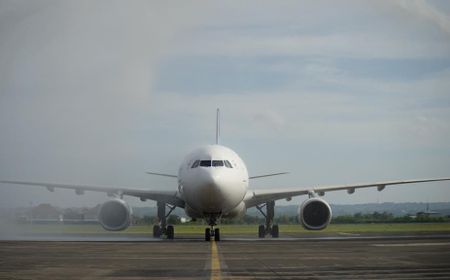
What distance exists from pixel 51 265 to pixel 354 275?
7.52m

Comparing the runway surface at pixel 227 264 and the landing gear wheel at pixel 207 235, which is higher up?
the landing gear wheel at pixel 207 235

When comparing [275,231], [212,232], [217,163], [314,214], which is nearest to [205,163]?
[217,163]

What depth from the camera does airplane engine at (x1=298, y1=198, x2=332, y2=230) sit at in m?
36.8

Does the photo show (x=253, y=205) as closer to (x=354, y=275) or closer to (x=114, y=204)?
(x=114, y=204)

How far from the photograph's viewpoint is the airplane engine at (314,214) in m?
36.8

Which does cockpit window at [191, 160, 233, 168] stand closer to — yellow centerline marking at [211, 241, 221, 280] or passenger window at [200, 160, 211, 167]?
passenger window at [200, 160, 211, 167]

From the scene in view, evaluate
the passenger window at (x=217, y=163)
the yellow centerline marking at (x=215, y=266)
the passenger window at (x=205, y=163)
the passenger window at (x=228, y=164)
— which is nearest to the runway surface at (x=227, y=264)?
the yellow centerline marking at (x=215, y=266)

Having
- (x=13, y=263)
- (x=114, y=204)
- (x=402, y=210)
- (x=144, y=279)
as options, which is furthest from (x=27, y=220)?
(x=402, y=210)

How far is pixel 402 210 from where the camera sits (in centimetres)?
10338

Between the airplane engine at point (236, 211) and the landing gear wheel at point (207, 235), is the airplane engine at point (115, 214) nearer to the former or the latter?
the landing gear wheel at point (207, 235)

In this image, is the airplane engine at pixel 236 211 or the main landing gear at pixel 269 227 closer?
the airplane engine at pixel 236 211

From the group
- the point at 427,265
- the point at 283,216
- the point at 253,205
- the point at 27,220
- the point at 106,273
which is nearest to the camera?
the point at 106,273

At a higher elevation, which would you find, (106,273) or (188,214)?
(188,214)

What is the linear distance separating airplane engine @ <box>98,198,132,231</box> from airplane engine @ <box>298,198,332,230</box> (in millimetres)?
8852
